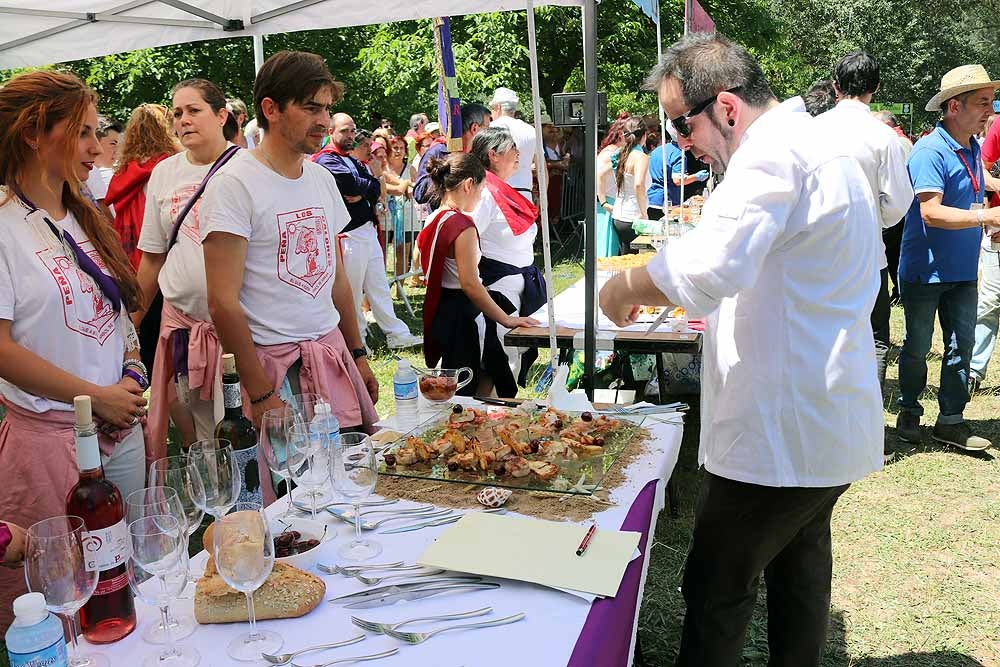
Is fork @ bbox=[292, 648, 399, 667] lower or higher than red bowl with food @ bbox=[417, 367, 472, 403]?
lower

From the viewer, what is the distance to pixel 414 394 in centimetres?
255

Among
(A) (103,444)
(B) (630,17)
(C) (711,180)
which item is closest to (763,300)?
(A) (103,444)

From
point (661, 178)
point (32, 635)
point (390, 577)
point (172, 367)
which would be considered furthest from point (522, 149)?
point (32, 635)

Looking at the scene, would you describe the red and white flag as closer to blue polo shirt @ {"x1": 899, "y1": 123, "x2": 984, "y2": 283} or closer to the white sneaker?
blue polo shirt @ {"x1": 899, "y1": 123, "x2": 984, "y2": 283}

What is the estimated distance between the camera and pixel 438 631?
140cm

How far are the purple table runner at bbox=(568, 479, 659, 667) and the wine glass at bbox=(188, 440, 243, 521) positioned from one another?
689 millimetres

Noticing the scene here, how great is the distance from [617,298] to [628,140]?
7.38 metres

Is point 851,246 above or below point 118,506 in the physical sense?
above

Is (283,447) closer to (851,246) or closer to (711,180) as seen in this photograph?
(851,246)

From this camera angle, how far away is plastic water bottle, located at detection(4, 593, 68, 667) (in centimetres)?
112

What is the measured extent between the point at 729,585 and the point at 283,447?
115 centimetres

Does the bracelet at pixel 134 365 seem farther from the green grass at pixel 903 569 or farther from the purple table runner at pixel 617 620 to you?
the purple table runner at pixel 617 620

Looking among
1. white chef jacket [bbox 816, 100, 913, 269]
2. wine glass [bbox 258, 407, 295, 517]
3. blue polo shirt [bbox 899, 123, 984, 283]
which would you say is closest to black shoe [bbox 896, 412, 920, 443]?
blue polo shirt [bbox 899, 123, 984, 283]

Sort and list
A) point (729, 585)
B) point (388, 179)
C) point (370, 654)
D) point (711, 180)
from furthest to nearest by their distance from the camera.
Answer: point (388, 179)
point (711, 180)
point (729, 585)
point (370, 654)
